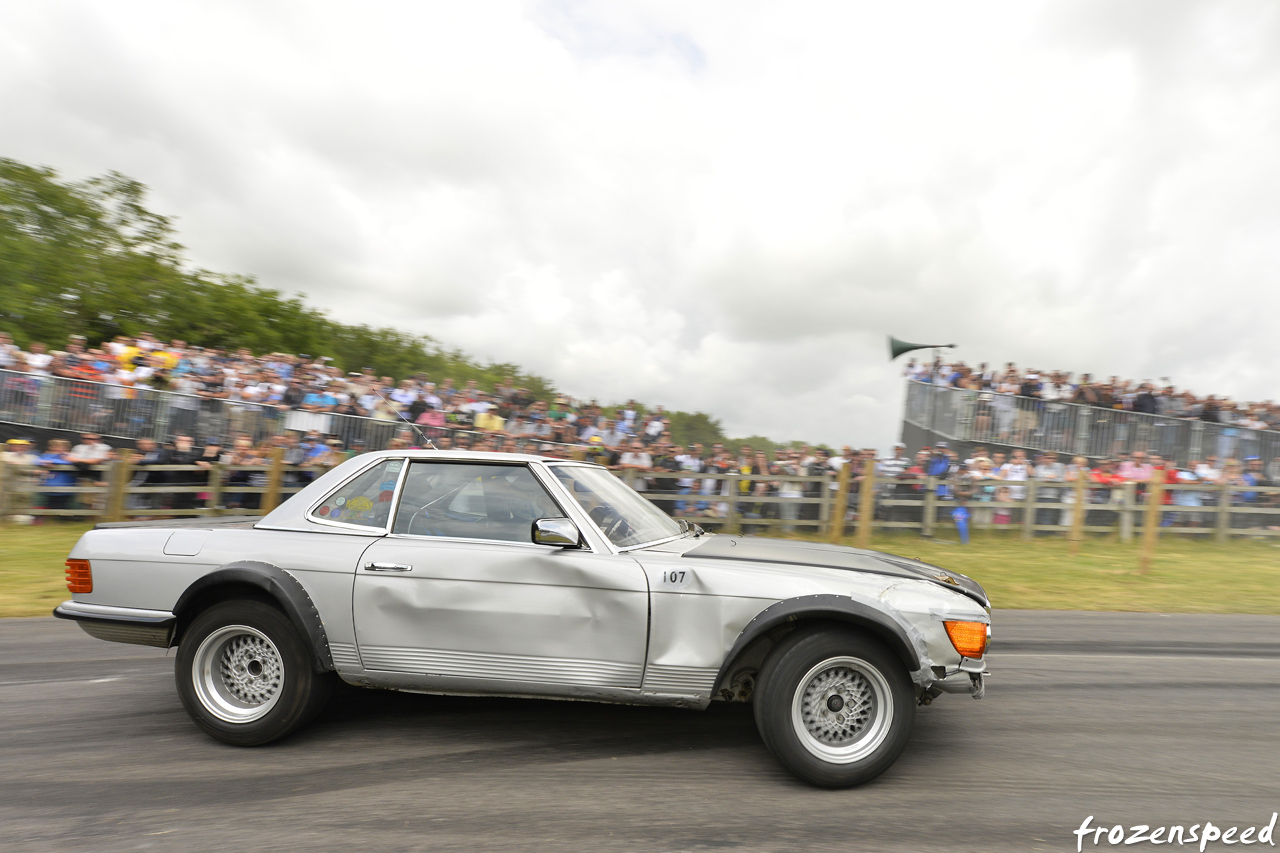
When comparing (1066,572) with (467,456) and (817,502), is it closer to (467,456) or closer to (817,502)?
(817,502)

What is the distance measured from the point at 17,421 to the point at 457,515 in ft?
42.8

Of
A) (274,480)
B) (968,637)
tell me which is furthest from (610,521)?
(274,480)

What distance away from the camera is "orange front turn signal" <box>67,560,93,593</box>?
4.23m

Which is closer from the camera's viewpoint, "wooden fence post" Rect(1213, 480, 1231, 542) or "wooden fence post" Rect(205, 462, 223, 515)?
"wooden fence post" Rect(205, 462, 223, 515)

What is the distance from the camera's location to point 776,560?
4.01 m

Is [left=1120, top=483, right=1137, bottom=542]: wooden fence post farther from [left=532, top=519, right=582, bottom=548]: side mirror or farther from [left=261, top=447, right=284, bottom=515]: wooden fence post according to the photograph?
[left=261, top=447, right=284, bottom=515]: wooden fence post

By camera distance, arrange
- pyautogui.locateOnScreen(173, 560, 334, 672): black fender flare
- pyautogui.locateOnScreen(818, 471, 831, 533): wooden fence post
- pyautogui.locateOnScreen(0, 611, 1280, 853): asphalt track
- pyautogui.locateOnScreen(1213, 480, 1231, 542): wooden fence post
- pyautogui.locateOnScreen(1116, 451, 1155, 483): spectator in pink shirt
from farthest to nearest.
Answer: pyautogui.locateOnScreen(1116, 451, 1155, 483): spectator in pink shirt
pyautogui.locateOnScreen(1213, 480, 1231, 542): wooden fence post
pyautogui.locateOnScreen(818, 471, 831, 533): wooden fence post
pyautogui.locateOnScreen(173, 560, 334, 672): black fender flare
pyautogui.locateOnScreen(0, 611, 1280, 853): asphalt track

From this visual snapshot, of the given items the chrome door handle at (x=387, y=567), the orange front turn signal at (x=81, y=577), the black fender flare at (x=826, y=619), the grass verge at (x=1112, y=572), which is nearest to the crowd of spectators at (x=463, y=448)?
the grass verge at (x=1112, y=572)

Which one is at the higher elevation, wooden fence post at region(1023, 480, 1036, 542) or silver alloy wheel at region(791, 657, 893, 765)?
wooden fence post at region(1023, 480, 1036, 542)

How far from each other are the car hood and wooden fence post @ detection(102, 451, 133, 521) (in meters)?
10.6

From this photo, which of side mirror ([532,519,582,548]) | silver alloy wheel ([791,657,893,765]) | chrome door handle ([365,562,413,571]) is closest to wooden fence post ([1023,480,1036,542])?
silver alloy wheel ([791,657,893,765])

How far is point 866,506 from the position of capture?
13.0 meters

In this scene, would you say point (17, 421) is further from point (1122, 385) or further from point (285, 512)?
point (1122, 385)

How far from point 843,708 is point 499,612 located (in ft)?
5.49
